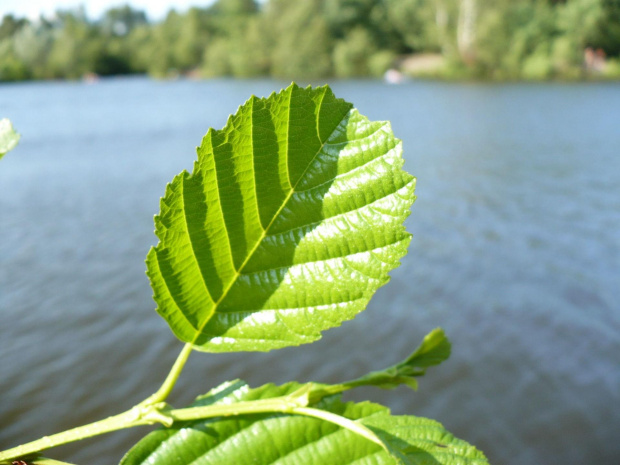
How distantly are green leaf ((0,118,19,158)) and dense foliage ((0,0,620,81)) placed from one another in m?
28.6

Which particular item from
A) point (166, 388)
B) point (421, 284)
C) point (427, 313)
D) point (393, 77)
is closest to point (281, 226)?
point (166, 388)

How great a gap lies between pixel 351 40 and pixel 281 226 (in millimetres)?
42608

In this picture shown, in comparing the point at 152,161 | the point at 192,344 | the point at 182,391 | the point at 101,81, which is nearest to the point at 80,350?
the point at 182,391

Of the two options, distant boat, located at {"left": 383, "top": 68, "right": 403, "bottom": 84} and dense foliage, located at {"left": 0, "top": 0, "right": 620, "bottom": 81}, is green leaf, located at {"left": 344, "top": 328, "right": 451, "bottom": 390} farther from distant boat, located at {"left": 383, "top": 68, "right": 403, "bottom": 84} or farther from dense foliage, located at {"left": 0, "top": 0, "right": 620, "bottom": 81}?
distant boat, located at {"left": 383, "top": 68, "right": 403, "bottom": 84}

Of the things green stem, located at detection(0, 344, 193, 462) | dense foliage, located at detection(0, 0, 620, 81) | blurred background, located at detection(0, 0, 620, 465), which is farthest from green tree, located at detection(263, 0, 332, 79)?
green stem, located at detection(0, 344, 193, 462)

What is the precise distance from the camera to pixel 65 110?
23.2 m

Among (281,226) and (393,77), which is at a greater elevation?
(281,226)

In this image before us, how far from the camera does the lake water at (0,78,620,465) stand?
493 centimetres

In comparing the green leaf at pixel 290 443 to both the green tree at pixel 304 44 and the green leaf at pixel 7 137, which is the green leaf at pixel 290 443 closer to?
the green leaf at pixel 7 137

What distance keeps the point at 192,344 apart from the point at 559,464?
4805 millimetres

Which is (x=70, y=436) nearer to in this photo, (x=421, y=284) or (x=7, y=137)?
(x=7, y=137)

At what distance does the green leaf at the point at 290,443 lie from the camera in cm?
42

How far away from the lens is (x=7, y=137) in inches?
17.8

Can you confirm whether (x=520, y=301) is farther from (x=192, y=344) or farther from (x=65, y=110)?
(x=65, y=110)
